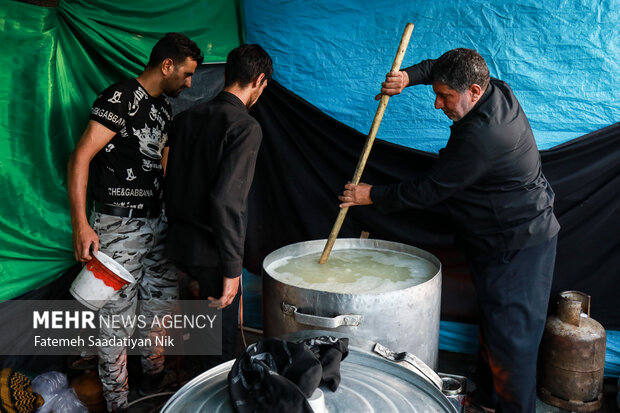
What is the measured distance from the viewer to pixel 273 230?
3.32 metres

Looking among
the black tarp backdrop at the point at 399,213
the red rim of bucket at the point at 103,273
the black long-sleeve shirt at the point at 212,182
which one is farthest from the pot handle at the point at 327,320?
the black tarp backdrop at the point at 399,213

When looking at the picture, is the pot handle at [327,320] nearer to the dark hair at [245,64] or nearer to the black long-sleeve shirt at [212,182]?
the black long-sleeve shirt at [212,182]

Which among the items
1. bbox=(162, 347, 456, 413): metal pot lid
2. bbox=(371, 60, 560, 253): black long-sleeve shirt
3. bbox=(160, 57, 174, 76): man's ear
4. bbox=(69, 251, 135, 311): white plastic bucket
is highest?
bbox=(160, 57, 174, 76): man's ear

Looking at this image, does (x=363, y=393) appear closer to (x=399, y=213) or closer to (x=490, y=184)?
(x=490, y=184)

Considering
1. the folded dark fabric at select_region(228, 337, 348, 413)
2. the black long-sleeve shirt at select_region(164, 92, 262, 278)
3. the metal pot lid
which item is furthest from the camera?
the black long-sleeve shirt at select_region(164, 92, 262, 278)

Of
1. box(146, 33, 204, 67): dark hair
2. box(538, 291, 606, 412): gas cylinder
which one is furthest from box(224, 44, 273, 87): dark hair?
box(538, 291, 606, 412): gas cylinder

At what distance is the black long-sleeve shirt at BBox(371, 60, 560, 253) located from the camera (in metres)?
2.05

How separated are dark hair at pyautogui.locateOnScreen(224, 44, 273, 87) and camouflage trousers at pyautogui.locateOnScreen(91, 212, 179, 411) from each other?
2.93ft

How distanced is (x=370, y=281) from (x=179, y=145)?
1089mm

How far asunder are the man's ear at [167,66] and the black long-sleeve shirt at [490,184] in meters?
1.23

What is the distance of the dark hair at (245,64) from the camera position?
2121mm

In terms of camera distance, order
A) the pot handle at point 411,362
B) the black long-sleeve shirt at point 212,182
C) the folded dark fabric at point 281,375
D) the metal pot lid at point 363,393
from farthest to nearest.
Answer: the black long-sleeve shirt at point 212,182, the pot handle at point 411,362, the metal pot lid at point 363,393, the folded dark fabric at point 281,375

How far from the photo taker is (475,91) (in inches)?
81.7

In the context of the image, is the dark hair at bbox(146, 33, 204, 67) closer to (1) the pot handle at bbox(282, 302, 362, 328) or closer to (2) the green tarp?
(2) the green tarp
